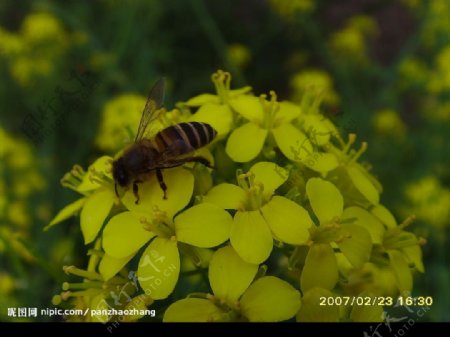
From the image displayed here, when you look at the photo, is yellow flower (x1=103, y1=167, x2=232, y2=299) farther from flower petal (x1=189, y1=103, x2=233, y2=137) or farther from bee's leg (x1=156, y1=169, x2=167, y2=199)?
flower petal (x1=189, y1=103, x2=233, y2=137)

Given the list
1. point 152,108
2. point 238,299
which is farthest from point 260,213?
point 152,108

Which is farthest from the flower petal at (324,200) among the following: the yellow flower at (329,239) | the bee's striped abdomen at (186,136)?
the bee's striped abdomen at (186,136)

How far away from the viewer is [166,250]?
996 millimetres

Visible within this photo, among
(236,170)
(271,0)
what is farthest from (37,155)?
(236,170)

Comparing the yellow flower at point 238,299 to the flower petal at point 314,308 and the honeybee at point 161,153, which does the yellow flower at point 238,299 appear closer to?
the flower petal at point 314,308

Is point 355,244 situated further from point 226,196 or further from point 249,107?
point 249,107

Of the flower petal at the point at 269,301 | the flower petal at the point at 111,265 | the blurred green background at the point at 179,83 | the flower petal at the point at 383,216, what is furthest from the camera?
the blurred green background at the point at 179,83

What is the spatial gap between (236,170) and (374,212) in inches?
11.0

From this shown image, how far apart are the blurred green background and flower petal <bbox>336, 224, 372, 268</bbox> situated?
3.54 ft

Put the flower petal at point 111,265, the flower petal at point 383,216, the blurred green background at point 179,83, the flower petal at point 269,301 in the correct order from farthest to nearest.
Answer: the blurred green background at point 179,83 → the flower petal at point 383,216 → the flower petal at point 111,265 → the flower petal at point 269,301

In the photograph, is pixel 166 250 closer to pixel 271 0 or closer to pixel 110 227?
pixel 110 227

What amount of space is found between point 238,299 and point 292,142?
0.34 m

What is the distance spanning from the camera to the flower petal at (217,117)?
1186 millimetres

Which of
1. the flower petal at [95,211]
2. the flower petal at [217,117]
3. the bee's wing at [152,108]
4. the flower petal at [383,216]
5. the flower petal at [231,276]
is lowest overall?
the flower petal at [231,276]
